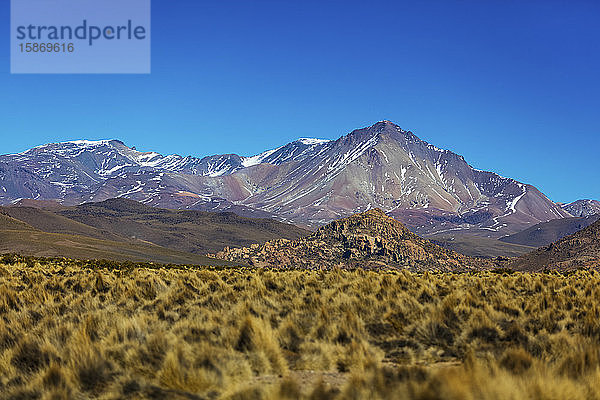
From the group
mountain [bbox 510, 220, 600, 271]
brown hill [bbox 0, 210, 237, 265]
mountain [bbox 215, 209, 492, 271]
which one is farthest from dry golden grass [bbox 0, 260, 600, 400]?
mountain [bbox 215, 209, 492, 271]

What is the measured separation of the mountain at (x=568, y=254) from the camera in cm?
6576

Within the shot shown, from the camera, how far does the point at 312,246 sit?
3391 inches

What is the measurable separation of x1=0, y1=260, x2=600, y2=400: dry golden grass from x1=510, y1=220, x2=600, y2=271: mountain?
57.7m

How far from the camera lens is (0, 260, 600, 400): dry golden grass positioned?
19.4ft

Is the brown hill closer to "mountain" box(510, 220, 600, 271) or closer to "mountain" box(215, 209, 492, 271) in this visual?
"mountain" box(215, 209, 492, 271)

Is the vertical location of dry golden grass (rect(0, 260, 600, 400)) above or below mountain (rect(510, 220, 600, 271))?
above

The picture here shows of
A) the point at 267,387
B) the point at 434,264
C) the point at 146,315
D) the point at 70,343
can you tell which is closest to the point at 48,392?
the point at 70,343

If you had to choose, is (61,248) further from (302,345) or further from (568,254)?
(568,254)

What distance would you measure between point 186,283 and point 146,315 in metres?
6.05

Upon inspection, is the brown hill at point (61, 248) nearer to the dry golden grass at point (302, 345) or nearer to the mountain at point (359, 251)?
the mountain at point (359, 251)

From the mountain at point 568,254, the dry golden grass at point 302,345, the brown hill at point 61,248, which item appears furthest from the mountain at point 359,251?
the dry golden grass at point 302,345

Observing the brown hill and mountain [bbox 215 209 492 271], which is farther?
mountain [bbox 215 209 492 271]

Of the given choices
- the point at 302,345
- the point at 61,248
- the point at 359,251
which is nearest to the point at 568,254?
the point at 359,251

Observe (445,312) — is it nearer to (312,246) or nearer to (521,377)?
(521,377)
